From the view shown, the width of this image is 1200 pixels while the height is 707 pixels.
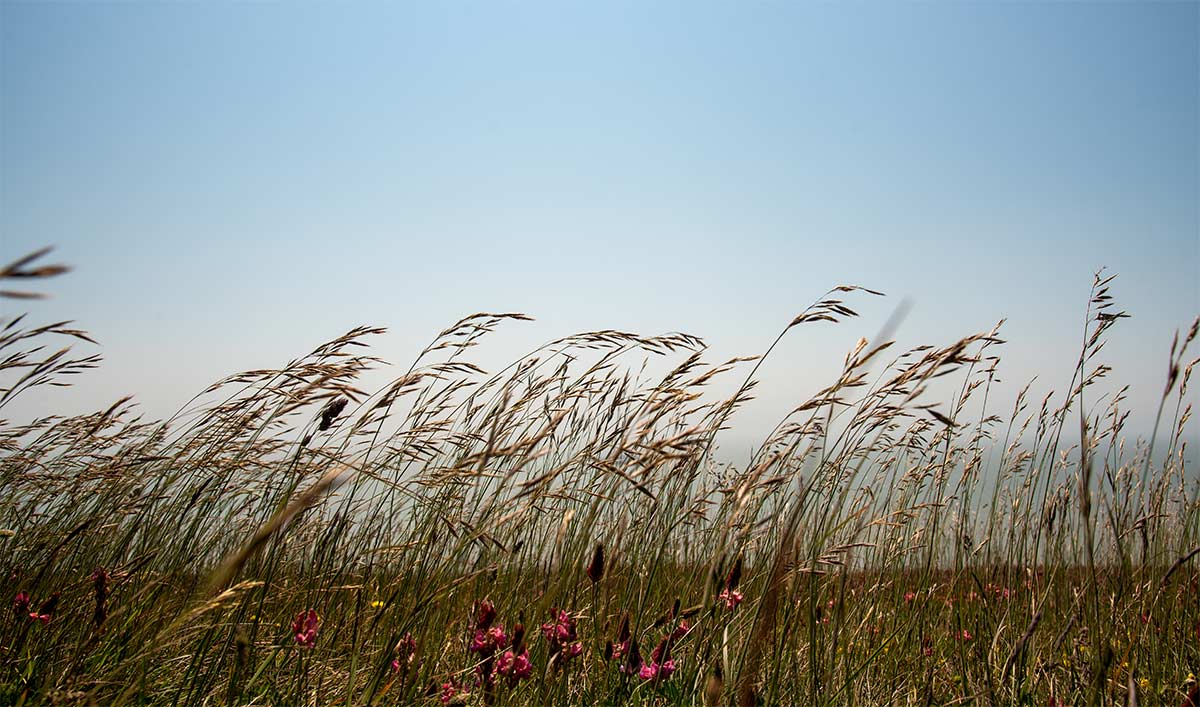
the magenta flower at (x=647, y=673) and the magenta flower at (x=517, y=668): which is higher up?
the magenta flower at (x=647, y=673)

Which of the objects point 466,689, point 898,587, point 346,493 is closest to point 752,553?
point 898,587

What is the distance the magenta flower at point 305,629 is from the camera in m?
1.76

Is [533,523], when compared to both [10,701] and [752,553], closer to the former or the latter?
[752,553]

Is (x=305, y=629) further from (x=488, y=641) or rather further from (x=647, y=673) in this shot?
(x=647, y=673)

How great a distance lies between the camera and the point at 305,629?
181 centimetres

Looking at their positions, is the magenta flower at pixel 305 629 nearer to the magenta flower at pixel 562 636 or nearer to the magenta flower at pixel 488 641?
the magenta flower at pixel 488 641

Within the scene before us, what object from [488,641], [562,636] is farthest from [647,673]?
[488,641]

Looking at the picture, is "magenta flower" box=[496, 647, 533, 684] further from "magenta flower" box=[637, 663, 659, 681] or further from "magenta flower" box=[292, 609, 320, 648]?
"magenta flower" box=[292, 609, 320, 648]

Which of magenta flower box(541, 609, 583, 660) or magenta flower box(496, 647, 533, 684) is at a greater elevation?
magenta flower box(541, 609, 583, 660)

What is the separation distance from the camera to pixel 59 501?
112 inches

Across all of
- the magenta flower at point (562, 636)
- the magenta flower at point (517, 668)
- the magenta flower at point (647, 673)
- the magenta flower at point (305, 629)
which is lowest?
the magenta flower at point (305, 629)

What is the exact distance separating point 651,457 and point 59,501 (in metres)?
2.78

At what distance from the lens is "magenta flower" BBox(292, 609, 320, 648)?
176cm

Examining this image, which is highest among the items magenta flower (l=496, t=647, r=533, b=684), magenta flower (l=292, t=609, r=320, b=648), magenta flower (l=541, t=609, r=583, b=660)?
magenta flower (l=541, t=609, r=583, b=660)
